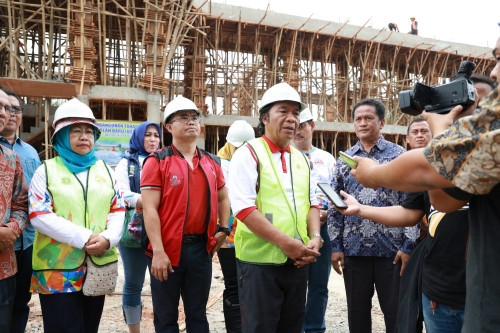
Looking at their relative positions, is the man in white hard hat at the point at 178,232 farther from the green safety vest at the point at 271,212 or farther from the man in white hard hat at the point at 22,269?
the man in white hard hat at the point at 22,269

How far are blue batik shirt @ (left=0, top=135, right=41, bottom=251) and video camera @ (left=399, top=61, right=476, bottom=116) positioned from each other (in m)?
2.92

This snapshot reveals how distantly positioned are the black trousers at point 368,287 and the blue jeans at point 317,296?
1.92 feet

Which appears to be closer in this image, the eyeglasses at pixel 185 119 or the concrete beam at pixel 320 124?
the eyeglasses at pixel 185 119

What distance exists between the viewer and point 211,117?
14141mm

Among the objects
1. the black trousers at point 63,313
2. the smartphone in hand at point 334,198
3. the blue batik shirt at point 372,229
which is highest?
the smartphone in hand at point 334,198

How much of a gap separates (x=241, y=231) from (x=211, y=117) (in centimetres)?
1204

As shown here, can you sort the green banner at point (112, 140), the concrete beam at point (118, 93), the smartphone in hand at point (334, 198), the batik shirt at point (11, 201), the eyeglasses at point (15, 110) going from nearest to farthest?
the smartphone in hand at point (334, 198) < the batik shirt at point (11, 201) < the eyeglasses at point (15, 110) < the green banner at point (112, 140) < the concrete beam at point (118, 93)

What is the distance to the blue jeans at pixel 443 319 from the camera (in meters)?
1.83

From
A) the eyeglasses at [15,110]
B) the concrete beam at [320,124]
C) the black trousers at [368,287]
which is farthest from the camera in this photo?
the concrete beam at [320,124]

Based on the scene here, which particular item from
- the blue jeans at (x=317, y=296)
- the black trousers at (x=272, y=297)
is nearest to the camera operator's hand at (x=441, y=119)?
the black trousers at (x=272, y=297)

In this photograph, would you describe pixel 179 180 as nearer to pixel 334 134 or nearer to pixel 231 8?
pixel 231 8

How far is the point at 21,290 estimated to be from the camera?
2914 mm

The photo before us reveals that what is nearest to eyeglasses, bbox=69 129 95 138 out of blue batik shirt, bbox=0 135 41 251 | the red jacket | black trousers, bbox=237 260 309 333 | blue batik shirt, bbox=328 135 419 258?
the red jacket

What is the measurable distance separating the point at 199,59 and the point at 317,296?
40.8 feet
